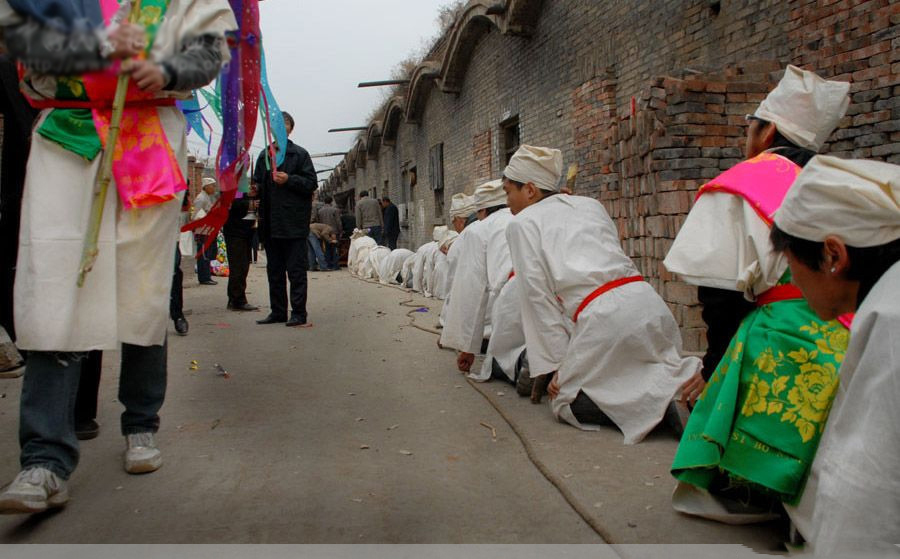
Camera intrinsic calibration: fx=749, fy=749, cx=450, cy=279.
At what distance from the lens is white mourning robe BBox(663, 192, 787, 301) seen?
2361mm

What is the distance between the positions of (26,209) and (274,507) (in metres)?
1.24

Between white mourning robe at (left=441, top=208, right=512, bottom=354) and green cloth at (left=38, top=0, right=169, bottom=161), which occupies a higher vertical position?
green cloth at (left=38, top=0, right=169, bottom=161)

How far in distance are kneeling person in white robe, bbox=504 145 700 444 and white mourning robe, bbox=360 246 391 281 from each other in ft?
37.2

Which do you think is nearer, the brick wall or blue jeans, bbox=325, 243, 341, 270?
the brick wall

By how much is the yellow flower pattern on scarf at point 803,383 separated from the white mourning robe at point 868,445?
1.88 ft

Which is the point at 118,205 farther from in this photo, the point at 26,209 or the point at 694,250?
the point at 694,250

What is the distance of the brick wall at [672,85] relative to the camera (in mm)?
4887

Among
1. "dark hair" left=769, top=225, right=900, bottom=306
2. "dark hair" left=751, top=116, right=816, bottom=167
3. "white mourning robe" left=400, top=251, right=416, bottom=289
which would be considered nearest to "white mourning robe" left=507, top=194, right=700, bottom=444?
"dark hair" left=751, top=116, right=816, bottom=167

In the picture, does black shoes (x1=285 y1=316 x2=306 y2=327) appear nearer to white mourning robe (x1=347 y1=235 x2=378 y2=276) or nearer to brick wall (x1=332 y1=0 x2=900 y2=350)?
brick wall (x1=332 y1=0 x2=900 y2=350)

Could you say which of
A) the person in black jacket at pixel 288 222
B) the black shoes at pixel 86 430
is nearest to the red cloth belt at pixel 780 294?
the black shoes at pixel 86 430

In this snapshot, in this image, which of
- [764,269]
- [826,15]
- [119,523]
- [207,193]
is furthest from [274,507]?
[207,193]

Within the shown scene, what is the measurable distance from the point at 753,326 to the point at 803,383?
248 mm

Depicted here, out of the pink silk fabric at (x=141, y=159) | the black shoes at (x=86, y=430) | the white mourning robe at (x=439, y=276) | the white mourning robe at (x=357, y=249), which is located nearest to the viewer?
the pink silk fabric at (x=141, y=159)

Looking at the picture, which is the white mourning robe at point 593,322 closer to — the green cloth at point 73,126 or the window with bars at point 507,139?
the green cloth at point 73,126
